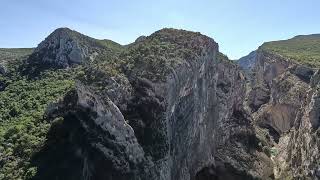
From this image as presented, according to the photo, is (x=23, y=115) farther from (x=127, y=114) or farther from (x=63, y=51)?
(x=63, y=51)

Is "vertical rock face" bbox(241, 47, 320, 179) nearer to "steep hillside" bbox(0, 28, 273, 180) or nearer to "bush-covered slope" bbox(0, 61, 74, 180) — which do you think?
"steep hillside" bbox(0, 28, 273, 180)

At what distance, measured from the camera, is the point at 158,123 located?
233ft

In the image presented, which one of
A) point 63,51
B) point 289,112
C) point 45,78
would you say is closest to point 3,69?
point 63,51

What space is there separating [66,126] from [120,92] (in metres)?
11.6

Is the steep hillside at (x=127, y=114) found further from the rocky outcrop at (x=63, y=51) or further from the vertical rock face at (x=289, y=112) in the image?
the vertical rock face at (x=289, y=112)

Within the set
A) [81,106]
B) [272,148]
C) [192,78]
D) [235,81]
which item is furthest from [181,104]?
[272,148]

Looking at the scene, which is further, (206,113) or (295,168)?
(295,168)

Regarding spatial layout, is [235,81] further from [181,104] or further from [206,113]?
[181,104]

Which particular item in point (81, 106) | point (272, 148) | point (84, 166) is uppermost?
point (81, 106)

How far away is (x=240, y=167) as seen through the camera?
115 m

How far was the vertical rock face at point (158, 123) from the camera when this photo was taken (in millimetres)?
59562

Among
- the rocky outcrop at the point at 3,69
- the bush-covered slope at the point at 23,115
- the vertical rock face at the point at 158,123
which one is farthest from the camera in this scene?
the rocky outcrop at the point at 3,69

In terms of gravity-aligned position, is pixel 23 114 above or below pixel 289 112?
above

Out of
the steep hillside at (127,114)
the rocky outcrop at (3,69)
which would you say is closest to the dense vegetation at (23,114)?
the steep hillside at (127,114)
